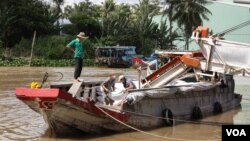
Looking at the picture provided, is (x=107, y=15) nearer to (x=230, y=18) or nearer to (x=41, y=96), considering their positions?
(x=230, y=18)

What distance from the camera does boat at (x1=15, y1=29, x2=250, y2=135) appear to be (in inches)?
424

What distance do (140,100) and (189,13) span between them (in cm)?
4687

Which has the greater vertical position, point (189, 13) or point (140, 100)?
point (189, 13)

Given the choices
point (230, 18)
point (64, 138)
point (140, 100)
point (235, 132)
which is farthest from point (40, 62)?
point (235, 132)

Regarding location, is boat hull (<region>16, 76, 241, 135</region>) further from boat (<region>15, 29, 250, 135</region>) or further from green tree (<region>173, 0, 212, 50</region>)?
green tree (<region>173, 0, 212, 50</region>)

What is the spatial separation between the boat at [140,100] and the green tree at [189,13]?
141 feet

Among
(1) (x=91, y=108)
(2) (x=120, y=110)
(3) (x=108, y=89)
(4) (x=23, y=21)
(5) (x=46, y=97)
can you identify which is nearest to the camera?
(5) (x=46, y=97)

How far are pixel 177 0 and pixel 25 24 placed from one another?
20455mm

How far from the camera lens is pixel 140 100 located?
40.9ft

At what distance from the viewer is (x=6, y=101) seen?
1753 cm

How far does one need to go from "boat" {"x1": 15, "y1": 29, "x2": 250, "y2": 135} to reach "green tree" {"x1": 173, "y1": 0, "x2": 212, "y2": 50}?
43.0 m

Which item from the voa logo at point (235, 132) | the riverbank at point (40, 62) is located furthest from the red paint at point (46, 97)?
the riverbank at point (40, 62)

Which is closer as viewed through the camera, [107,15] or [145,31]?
[145,31]

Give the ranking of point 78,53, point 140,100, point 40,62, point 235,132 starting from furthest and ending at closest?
point 40,62 → point 140,100 → point 78,53 → point 235,132
